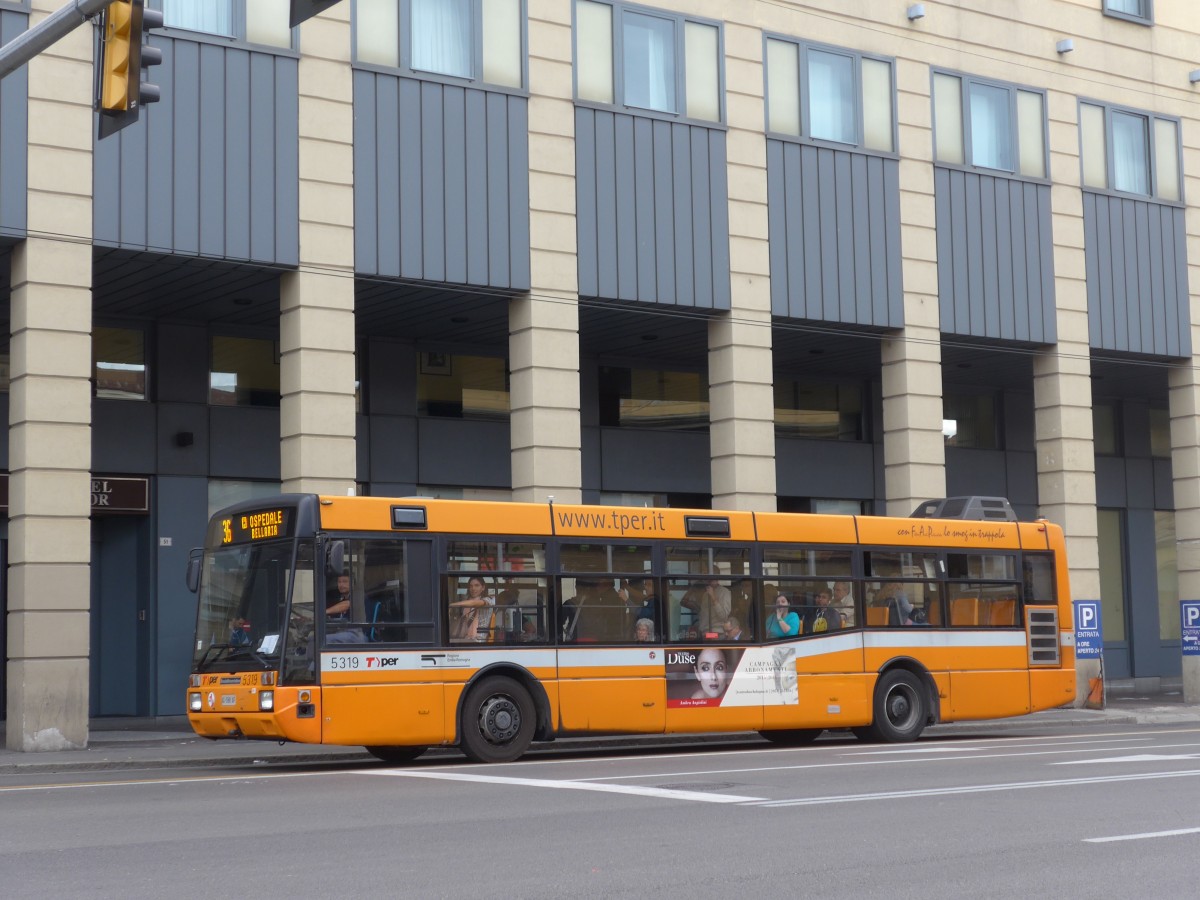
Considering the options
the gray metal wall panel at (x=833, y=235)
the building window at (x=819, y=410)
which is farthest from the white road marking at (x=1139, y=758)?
the building window at (x=819, y=410)

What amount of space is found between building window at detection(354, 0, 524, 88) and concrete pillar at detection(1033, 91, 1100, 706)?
11035 millimetres

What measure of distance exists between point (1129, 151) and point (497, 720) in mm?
19719

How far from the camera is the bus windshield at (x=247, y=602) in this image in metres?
16.1

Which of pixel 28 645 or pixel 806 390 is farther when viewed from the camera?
pixel 806 390

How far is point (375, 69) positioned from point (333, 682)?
10244mm

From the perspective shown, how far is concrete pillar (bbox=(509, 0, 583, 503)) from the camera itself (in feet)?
77.7

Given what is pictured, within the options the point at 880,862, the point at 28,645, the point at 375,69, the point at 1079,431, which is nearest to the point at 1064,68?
the point at 1079,431

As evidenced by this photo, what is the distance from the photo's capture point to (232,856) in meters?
9.44

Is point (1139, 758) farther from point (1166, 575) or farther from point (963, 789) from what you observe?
point (1166, 575)

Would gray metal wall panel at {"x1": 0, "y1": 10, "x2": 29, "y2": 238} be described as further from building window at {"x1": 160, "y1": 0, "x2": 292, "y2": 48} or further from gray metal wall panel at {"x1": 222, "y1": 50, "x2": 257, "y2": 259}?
gray metal wall panel at {"x1": 222, "y1": 50, "x2": 257, "y2": 259}

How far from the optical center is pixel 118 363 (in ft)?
83.7

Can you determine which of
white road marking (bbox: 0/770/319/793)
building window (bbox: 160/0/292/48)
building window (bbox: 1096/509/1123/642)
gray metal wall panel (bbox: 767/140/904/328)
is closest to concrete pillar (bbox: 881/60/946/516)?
gray metal wall panel (bbox: 767/140/904/328)

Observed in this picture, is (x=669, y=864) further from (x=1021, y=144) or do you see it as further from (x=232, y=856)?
(x=1021, y=144)

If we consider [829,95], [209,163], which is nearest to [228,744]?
[209,163]
